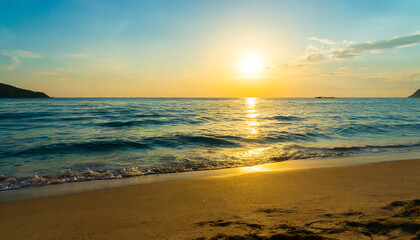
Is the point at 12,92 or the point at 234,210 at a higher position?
the point at 12,92

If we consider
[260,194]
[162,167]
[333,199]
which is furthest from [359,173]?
[162,167]

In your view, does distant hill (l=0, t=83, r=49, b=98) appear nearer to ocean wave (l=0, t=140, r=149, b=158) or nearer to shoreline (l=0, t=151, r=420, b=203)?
ocean wave (l=0, t=140, r=149, b=158)

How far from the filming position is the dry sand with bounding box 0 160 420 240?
318 centimetres

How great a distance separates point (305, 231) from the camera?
308cm

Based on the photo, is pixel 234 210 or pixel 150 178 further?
pixel 150 178

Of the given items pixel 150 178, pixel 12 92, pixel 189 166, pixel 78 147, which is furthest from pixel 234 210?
pixel 12 92

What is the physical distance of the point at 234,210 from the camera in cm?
415

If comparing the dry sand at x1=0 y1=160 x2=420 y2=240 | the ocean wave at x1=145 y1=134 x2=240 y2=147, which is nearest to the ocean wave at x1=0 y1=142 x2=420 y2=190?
the dry sand at x1=0 y1=160 x2=420 y2=240

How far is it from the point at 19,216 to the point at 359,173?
846 cm

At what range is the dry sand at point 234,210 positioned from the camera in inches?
125

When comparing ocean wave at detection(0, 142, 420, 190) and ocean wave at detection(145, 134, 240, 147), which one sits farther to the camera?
ocean wave at detection(145, 134, 240, 147)

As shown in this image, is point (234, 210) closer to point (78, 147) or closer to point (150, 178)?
point (150, 178)

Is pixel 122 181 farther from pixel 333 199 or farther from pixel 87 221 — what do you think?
pixel 333 199

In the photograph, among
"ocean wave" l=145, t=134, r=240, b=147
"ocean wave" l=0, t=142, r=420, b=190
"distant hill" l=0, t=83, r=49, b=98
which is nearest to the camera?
"ocean wave" l=0, t=142, r=420, b=190
